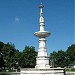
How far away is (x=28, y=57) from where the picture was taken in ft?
266

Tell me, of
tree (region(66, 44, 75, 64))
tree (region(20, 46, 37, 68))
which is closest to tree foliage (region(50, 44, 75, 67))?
tree (region(66, 44, 75, 64))

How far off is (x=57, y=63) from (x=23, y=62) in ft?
116

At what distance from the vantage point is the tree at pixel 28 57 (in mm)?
79812

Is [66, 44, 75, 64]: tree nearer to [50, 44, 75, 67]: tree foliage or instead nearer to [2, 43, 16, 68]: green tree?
[50, 44, 75, 67]: tree foliage

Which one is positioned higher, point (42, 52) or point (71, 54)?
point (71, 54)

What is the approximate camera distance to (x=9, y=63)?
89.0 m

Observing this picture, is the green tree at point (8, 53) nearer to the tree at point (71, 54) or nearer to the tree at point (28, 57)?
the tree at point (28, 57)

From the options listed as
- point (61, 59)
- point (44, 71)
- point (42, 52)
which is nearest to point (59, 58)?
point (61, 59)

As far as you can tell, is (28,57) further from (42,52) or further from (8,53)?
(42,52)

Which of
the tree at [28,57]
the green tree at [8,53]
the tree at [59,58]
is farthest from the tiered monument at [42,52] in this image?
the tree at [59,58]

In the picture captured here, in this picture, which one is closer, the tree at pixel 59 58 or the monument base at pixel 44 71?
the monument base at pixel 44 71

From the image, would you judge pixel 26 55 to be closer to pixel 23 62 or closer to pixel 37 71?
pixel 23 62

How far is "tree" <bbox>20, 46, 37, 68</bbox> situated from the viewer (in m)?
79.8

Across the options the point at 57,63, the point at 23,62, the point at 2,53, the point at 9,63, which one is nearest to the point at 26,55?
the point at 23,62
